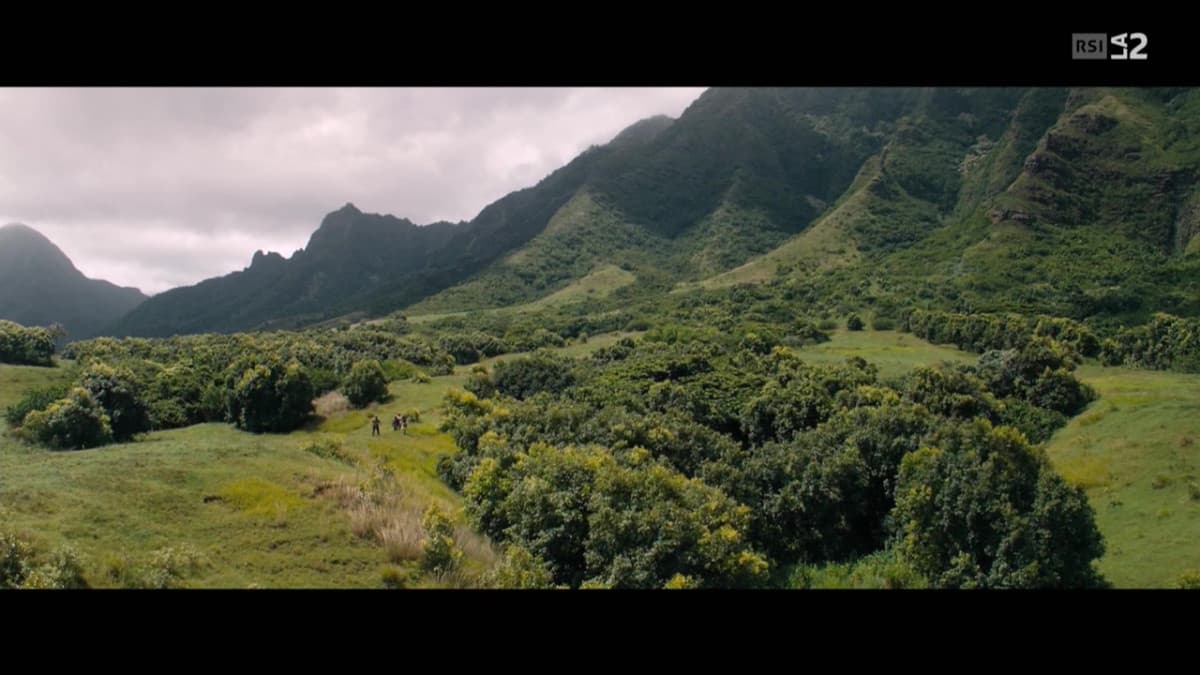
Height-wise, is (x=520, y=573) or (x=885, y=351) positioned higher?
(x=885, y=351)

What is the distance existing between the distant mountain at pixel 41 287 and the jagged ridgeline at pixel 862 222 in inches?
368

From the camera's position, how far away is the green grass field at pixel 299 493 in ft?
39.4

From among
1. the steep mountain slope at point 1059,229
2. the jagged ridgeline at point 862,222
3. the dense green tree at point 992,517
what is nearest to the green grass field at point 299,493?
the dense green tree at point 992,517

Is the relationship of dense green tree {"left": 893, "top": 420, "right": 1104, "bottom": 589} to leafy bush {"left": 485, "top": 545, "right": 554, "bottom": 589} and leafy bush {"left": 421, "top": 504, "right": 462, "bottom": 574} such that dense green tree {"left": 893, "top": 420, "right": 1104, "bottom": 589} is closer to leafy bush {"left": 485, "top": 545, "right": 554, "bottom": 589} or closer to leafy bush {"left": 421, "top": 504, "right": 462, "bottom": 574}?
leafy bush {"left": 485, "top": 545, "right": 554, "bottom": 589}

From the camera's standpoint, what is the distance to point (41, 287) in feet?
429

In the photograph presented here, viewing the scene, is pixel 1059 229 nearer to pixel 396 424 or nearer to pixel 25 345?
pixel 396 424

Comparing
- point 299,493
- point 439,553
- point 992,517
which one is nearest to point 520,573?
point 439,553

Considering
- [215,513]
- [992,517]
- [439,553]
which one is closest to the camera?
[439,553]

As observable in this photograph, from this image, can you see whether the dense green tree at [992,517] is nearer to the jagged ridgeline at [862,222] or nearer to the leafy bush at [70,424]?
the leafy bush at [70,424]
